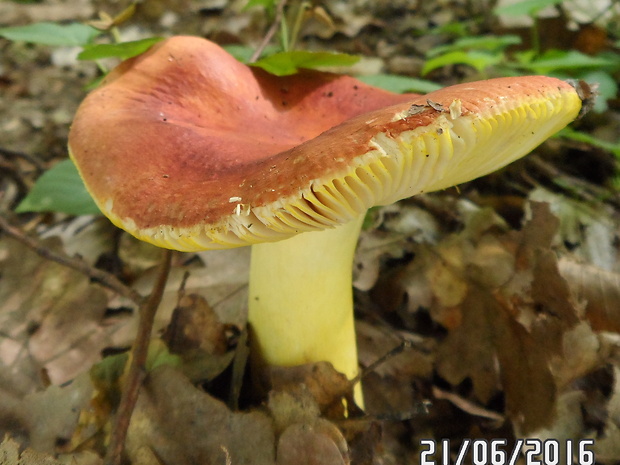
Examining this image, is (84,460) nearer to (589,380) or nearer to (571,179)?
(589,380)

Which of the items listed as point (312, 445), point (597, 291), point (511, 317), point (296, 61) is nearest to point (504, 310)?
point (511, 317)

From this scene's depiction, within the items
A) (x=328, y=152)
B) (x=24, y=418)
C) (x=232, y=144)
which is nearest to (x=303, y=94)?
(x=232, y=144)

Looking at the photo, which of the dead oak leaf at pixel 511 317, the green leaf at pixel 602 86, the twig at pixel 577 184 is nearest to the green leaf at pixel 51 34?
the dead oak leaf at pixel 511 317

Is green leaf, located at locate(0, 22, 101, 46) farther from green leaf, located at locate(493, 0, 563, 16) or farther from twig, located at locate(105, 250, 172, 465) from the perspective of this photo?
green leaf, located at locate(493, 0, 563, 16)

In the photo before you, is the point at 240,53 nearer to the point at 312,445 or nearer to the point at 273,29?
the point at 273,29

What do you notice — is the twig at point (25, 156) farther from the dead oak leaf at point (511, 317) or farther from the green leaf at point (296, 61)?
the dead oak leaf at point (511, 317)

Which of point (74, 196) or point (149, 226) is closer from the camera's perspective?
point (149, 226)
